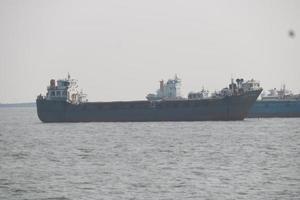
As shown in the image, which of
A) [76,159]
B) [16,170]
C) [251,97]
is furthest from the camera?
[251,97]

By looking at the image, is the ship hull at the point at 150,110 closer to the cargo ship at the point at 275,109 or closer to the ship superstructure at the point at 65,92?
the ship superstructure at the point at 65,92

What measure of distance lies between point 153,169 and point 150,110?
61373 millimetres

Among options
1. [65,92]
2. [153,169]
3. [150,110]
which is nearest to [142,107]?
[150,110]

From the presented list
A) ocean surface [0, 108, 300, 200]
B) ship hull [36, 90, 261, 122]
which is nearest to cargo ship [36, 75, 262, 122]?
ship hull [36, 90, 261, 122]

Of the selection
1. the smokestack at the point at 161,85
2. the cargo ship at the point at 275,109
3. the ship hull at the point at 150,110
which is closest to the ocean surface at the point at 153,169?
the ship hull at the point at 150,110

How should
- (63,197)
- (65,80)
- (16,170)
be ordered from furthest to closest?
(65,80) < (16,170) < (63,197)

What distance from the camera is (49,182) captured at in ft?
113

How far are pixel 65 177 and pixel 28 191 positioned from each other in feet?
14.7

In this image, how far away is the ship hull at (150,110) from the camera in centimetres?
9581

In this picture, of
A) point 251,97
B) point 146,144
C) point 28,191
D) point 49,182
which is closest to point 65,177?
point 49,182

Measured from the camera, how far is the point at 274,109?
121 m

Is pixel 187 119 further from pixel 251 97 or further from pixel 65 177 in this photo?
pixel 65 177

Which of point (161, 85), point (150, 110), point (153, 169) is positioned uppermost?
point (161, 85)

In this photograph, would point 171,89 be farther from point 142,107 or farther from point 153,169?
point 153,169
